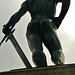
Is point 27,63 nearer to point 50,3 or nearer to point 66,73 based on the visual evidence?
point 66,73

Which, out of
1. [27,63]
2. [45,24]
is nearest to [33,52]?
[27,63]

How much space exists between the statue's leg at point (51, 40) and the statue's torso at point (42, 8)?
1.47 ft

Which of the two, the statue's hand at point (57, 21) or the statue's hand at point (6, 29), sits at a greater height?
the statue's hand at point (6, 29)

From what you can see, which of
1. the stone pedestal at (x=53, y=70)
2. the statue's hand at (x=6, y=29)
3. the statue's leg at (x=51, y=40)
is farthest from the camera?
the statue's hand at (x=6, y=29)

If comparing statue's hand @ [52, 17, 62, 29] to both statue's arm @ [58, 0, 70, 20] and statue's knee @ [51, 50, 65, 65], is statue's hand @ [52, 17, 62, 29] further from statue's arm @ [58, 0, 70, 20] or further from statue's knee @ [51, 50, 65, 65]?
statue's knee @ [51, 50, 65, 65]

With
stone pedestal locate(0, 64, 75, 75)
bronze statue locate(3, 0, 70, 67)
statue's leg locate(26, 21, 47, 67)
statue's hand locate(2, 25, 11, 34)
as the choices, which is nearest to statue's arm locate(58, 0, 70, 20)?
bronze statue locate(3, 0, 70, 67)

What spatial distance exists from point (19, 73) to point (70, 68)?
39.6 inches

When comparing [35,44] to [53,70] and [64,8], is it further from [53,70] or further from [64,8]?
[53,70]

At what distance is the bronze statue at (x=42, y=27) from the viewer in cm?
533

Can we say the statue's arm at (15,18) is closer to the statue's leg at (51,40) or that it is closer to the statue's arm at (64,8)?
the statue's leg at (51,40)

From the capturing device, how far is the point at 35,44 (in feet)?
18.4

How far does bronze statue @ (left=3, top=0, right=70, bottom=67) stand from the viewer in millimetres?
5328

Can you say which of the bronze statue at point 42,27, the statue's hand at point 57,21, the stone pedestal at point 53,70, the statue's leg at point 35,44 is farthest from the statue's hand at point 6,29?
the stone pedestal at point 53,70

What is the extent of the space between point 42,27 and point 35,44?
1.58 ft
